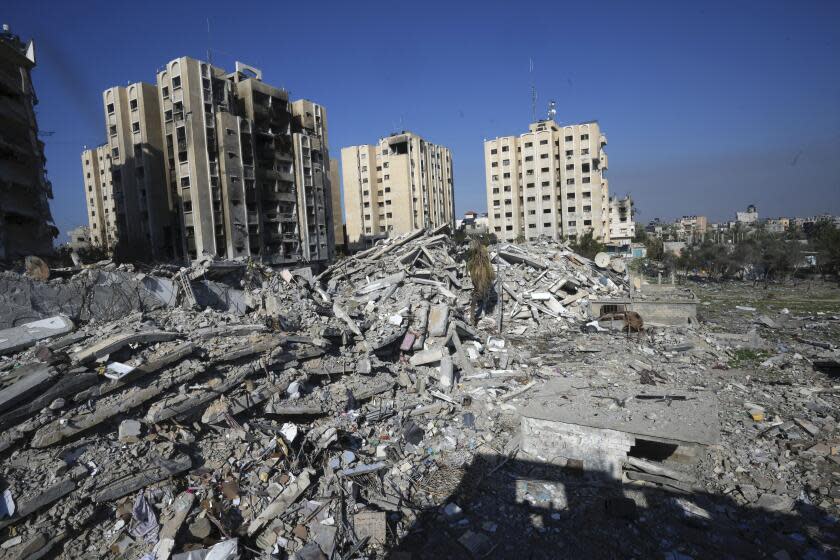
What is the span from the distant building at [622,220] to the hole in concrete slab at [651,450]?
63.4 m

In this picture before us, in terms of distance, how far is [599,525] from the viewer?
551 centimetres

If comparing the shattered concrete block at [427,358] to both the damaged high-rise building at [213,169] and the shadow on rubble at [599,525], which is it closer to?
the shadow on rubble at [599,525]

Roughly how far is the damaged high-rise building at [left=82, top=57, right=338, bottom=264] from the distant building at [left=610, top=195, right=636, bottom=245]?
50.6m

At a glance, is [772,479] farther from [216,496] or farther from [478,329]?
[478,329]

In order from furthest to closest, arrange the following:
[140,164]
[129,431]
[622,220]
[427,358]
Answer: [622,220] → [140,164] → [427,358] → [129,431]

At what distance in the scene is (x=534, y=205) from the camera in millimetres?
53781

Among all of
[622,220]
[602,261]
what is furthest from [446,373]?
[622,220]

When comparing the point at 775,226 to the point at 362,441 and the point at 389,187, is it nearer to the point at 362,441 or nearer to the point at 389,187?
the point at 389,187

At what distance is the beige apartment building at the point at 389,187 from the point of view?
5419cm

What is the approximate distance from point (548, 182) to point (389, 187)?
63.8 feet

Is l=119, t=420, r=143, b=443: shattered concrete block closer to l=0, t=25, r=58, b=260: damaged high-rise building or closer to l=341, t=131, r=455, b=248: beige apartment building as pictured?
l=0, t=25, r=58, b=260: damaged high-rise building

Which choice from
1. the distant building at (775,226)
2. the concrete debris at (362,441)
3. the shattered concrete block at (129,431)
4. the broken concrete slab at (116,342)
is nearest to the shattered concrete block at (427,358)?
the concrete debris at (362,441)

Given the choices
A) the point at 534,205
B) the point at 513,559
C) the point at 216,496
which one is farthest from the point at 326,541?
the point at 534,205

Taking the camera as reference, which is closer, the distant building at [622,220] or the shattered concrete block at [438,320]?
the shattered concrete block at [438,320]
